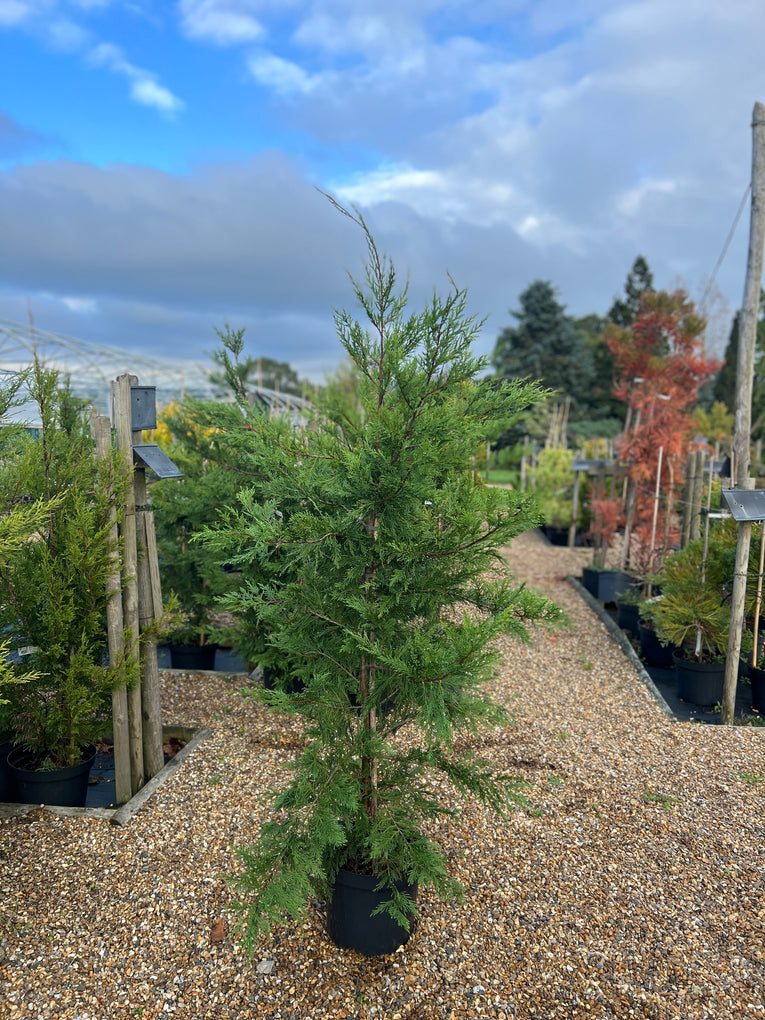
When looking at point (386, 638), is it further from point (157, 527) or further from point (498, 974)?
point (157, 527)

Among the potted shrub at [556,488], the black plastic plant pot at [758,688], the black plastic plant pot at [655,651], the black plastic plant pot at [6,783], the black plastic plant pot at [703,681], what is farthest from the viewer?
the potted shrub at [556,488]

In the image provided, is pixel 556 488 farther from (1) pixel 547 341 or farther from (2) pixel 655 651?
(1) pixel 547 341

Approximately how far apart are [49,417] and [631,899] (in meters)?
3.93

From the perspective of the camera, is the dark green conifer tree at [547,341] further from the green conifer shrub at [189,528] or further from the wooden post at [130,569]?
the wooden post at [130,569]

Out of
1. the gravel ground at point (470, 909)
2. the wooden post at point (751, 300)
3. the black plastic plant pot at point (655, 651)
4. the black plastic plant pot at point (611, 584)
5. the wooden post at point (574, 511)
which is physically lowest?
the gravel ground at point (470, 909)

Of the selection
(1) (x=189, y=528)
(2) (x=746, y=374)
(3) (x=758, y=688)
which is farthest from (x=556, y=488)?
(1) (x=189, y=528)

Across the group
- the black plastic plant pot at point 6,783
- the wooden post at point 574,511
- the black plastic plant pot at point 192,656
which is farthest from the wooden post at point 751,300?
the wooden post at point 574,511

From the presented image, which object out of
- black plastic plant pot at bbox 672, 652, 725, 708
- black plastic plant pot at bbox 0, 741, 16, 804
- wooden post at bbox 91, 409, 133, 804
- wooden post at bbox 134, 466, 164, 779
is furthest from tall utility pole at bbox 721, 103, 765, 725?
black plastic plant pot at bbox 0, 741, 16, 804

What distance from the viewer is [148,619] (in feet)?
13.3

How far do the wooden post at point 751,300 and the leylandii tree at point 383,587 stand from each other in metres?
3.31

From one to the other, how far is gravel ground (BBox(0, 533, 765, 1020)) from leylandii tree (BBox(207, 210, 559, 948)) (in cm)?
37

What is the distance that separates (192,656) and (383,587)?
411cm

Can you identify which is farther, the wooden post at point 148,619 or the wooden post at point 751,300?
the wooden post at point 751,300

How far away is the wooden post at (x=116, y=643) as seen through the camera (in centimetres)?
377
